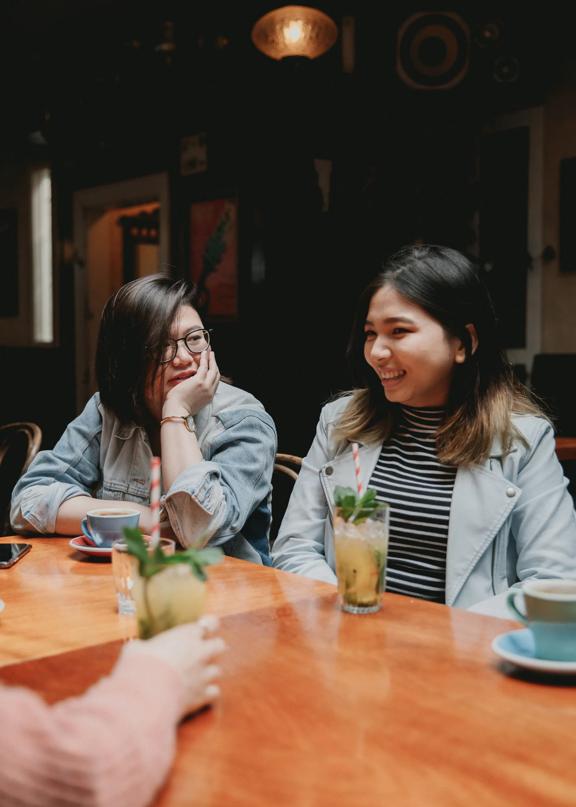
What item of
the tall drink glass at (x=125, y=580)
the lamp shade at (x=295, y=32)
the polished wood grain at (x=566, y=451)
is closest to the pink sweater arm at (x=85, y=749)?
the tall drink glass at (x=125, y=580)

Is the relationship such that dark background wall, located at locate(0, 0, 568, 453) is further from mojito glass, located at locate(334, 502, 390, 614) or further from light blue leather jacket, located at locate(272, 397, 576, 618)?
mojito glass, located at locate(334, 502, 390, 614)

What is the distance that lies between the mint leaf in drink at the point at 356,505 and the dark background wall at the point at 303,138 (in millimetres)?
3104

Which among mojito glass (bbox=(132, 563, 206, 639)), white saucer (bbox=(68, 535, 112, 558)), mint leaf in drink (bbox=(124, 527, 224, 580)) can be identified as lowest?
white saucer (bbox=(68, 535, 112, 558))

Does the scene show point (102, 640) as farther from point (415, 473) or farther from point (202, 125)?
point (202, 125)

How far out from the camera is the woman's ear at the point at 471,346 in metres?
1.91

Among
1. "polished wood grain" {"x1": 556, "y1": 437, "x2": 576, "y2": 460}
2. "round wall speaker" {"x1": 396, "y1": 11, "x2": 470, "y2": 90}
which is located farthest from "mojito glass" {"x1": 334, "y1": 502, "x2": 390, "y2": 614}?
"round wall speaker" {"x1": 396, "y1": 11, "x2": 470, "y2": 90}

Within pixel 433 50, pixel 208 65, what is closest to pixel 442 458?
pixel 433 50

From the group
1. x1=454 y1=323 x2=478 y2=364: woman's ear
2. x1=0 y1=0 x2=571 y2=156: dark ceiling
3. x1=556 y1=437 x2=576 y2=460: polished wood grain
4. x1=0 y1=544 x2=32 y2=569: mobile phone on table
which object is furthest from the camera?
x1=0 y1=0 x2=571 y2=156: dark ceiling

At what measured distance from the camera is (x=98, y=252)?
7.22 m

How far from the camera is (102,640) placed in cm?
121

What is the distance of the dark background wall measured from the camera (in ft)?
16.8

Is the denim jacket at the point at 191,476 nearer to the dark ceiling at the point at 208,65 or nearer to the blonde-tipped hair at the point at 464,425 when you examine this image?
the blonde-tipped hair at the point at 464,425

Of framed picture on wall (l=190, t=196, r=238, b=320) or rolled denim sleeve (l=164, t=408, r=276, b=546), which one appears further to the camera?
framed picture on wall (l=190, t=196, r=238, b=320)

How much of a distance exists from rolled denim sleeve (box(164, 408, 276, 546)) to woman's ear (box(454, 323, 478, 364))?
19.4 inches
